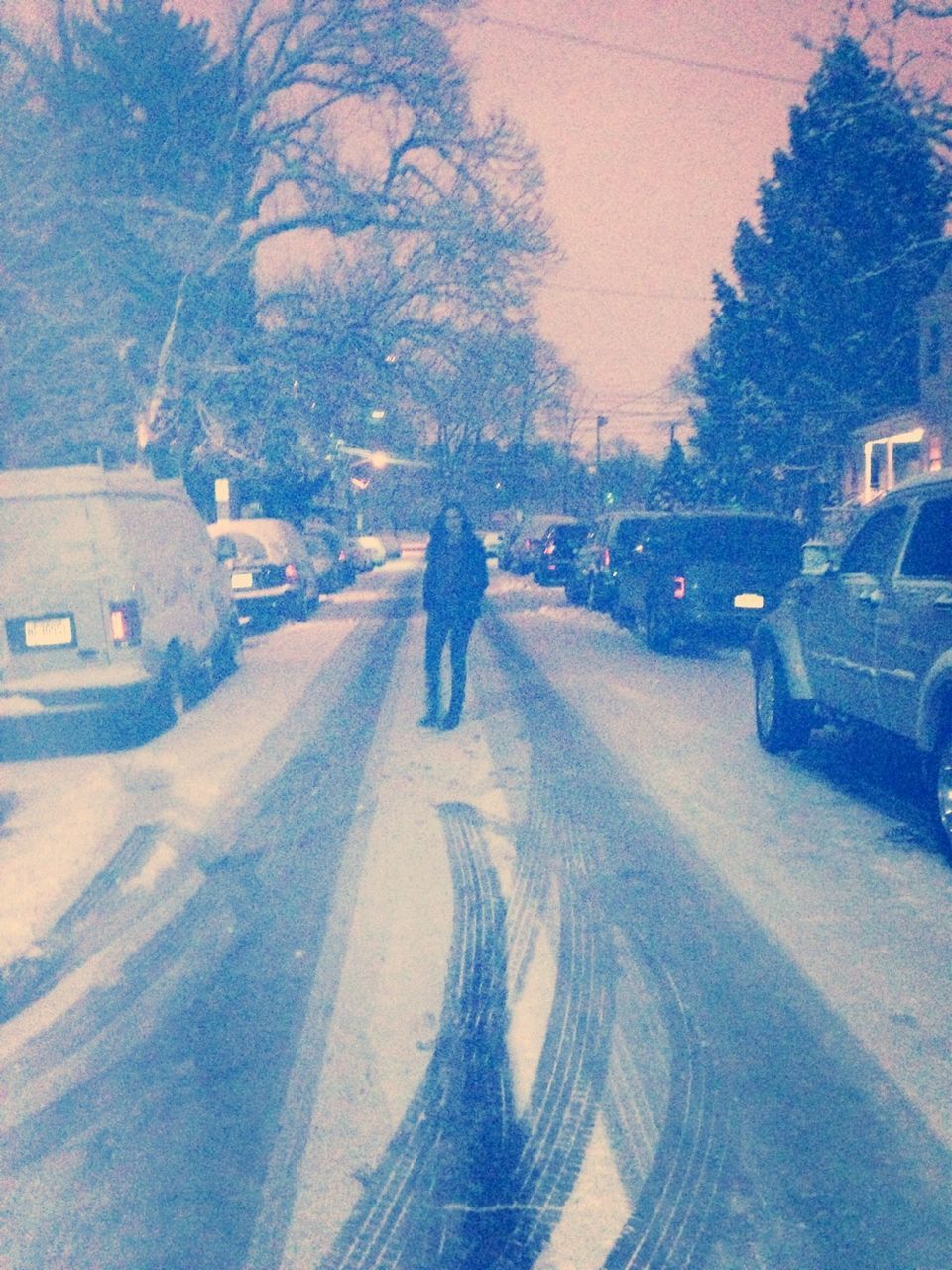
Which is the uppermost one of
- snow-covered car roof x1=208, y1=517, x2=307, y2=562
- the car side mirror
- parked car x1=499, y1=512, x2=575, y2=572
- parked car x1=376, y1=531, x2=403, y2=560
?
the car side mirror

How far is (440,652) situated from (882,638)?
15.1ft

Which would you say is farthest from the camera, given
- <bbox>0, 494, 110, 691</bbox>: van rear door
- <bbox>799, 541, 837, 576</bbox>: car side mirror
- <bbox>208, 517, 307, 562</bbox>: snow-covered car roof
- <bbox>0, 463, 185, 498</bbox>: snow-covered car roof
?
<bbox>208, 517, 307, 562</bbox>: snow-covered car roof

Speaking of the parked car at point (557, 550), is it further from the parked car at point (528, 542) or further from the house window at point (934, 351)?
the house window at point (934, 351)

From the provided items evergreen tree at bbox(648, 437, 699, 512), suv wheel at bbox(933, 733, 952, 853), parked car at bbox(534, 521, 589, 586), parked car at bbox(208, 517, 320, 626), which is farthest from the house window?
suv wheel at bbox(933, 733, 952, 853)

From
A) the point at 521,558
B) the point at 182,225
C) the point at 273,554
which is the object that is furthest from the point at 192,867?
the point at 521,558

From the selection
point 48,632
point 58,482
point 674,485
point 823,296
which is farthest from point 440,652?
point 674,485

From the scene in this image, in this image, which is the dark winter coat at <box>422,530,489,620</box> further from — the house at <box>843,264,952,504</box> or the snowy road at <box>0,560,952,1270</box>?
the house at <box>843,264,952,504</box>

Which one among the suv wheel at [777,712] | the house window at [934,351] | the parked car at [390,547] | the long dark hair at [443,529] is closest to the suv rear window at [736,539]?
the long dark hair at [443,529]

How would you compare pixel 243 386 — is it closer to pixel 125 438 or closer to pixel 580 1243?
pixel 125 438

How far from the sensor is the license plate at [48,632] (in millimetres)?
10625

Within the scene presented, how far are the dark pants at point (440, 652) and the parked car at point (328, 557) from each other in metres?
17.8

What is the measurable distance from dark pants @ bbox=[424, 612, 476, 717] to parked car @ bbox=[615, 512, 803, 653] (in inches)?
218

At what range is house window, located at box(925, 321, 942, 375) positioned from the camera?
34.5 m

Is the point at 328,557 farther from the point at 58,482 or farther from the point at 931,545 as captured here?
the point at 931,545
